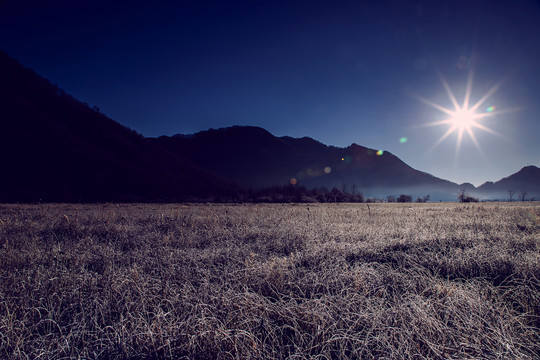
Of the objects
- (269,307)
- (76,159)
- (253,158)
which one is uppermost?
(253,158)

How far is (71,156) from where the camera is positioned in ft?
153

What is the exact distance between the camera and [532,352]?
1.87m

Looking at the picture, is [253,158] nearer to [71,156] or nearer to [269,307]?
[71,156]

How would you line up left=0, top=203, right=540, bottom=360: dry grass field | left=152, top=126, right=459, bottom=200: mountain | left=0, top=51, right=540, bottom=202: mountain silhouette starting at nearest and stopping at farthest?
left=0, top=203, right=540, bottom=360: dry grass field, left=0, top=51, right=540, bottom=202: mountain silhouette, left=152, top=126, right=459, bottom=200: mountain

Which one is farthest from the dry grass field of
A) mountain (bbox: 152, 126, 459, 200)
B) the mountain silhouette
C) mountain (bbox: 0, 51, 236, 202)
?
mountain (bbox: 152, 126, 459, 200)

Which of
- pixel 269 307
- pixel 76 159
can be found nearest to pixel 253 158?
pixel 76 159

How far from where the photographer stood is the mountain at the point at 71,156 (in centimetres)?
3728

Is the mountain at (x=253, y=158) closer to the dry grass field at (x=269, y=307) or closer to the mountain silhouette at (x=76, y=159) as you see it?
the mountain silhouette at (x=76, y=159)

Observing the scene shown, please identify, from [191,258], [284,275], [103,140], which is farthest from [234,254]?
[103,140]

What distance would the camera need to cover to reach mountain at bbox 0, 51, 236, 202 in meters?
37.3

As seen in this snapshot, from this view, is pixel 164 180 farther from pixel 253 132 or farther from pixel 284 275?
pixel 253 132

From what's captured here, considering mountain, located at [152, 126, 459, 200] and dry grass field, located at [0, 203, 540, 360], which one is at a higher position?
mountain, located at [152, 126, 459, 200]

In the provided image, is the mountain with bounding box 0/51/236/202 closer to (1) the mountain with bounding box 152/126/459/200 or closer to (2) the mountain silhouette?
(2) the mountain silhouette

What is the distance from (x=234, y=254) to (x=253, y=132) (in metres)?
178
